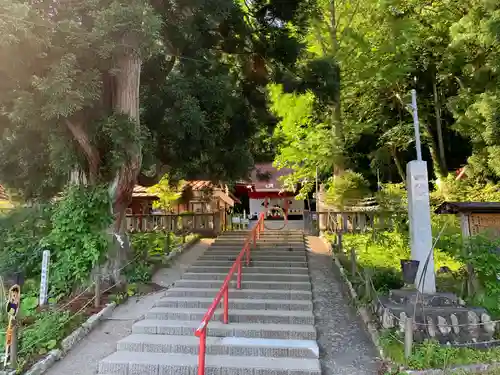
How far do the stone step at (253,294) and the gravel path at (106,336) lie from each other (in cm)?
62

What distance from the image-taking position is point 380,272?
8125 mm

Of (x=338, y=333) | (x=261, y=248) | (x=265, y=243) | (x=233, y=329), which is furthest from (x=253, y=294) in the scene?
(x=265, y=243)

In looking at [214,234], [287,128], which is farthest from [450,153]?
[214,234]

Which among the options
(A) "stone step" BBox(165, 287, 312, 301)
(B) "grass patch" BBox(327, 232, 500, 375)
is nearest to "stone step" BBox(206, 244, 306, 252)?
(B) "grass patch" BBox(327, 232, 500, 375)

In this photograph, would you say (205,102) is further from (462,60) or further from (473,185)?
(462,60)

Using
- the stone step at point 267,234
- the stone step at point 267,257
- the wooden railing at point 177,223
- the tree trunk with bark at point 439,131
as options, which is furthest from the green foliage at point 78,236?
the tree trunk with bark at point 439,131

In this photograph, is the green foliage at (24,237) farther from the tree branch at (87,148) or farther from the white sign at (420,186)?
the white sign at (420,186)

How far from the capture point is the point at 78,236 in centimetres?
733

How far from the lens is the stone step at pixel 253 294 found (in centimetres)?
746

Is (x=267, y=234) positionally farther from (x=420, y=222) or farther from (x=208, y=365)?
(x=208, y=365)

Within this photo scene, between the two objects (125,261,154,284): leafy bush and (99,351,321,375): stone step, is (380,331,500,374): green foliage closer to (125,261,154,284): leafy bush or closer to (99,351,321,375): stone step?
(99,351,321,375): stone step

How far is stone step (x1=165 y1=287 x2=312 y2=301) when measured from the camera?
7.46 metres

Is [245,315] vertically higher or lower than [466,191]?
lower

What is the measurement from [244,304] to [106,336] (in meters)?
2.46
